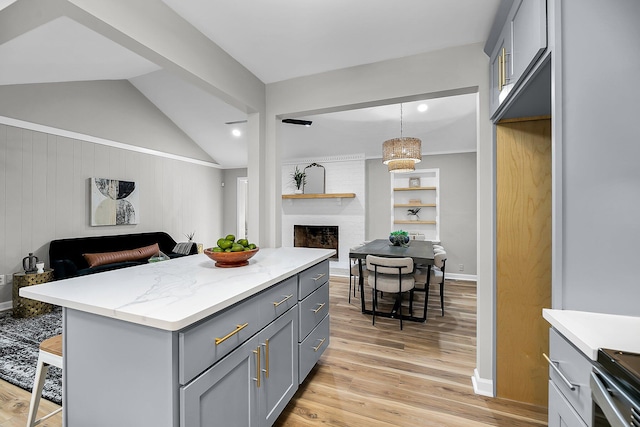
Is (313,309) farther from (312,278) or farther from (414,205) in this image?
(414,205)

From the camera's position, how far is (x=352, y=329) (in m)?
3.01

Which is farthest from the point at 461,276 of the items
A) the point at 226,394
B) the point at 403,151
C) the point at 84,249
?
the point at 84,249

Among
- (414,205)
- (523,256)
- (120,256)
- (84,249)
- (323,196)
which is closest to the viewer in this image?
(523,256)

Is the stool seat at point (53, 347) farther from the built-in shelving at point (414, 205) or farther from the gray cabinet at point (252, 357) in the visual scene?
the built-in shelving at point (414, 205)

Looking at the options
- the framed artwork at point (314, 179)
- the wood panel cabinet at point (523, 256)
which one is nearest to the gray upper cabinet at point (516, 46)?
the wood panel cabinet at point (523, 256)

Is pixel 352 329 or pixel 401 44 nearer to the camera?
pixel 401 44

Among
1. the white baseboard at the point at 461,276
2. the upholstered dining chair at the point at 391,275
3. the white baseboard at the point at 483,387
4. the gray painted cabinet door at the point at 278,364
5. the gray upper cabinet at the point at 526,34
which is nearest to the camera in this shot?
the gray upper cabinet at the point at 526,34

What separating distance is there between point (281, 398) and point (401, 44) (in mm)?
2529

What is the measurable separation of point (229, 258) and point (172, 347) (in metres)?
0.78

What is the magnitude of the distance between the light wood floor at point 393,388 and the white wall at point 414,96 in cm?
27

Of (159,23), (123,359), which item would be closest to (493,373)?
(123,359)

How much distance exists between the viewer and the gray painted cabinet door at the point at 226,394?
97 centimetres

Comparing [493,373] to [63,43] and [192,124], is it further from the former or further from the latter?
[192,124]

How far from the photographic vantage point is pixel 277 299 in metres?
1.54
